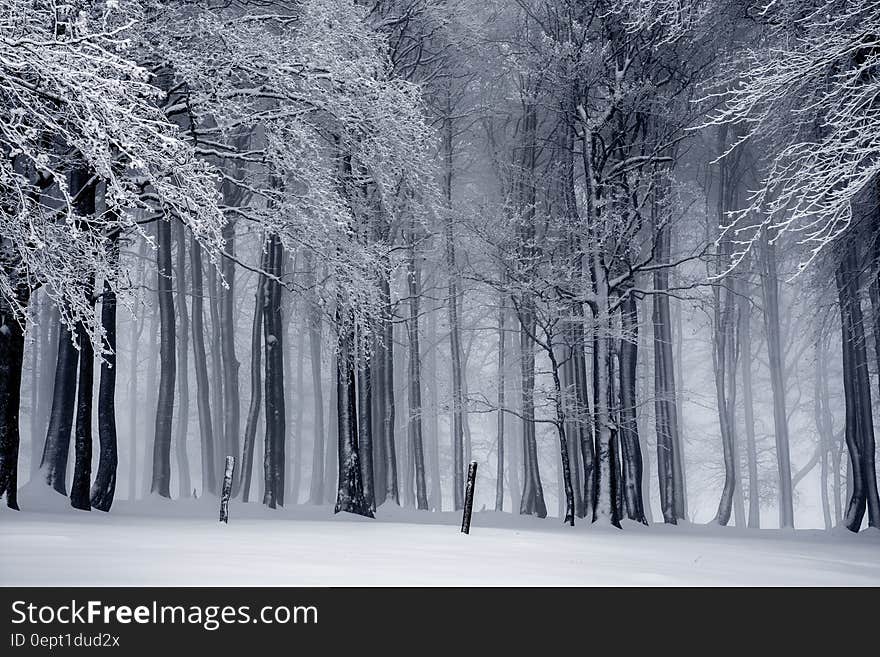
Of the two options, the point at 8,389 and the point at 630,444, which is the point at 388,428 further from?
the point at 8,389

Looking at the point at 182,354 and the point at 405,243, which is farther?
the point at 182,354

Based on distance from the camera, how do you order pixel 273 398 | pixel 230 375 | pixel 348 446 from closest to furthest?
pixel 348 446 < pixel 273 398 < pixel 230 375

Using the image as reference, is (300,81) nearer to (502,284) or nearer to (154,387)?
(502,284)

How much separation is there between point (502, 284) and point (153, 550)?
13813 millimetres

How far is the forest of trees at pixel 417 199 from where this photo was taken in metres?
9.53

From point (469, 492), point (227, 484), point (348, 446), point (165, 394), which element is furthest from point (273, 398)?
point (469, 492)

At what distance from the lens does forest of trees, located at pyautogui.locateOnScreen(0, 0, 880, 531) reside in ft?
31.3

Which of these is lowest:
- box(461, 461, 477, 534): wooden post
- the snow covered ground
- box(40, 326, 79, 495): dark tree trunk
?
the snow covered ground

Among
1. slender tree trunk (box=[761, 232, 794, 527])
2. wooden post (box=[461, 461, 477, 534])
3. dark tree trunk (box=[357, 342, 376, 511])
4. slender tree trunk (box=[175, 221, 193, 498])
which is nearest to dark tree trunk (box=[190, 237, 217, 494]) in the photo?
slender tree trunk (box=[175, 221, 193, 498])

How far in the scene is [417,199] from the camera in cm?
2098

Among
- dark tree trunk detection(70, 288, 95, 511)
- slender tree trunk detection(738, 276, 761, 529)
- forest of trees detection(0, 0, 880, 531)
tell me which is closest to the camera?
forest of trees detection(0, 0, 880, 531)

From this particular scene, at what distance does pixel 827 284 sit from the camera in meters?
22.4

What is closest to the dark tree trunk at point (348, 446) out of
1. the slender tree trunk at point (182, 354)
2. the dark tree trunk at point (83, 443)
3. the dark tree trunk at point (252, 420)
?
the dark tree trunk at point (83, 443)

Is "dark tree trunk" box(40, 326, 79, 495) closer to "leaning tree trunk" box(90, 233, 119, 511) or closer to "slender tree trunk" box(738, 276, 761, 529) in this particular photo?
"leaning tree trunk" box(90, 233, 119, 511)
